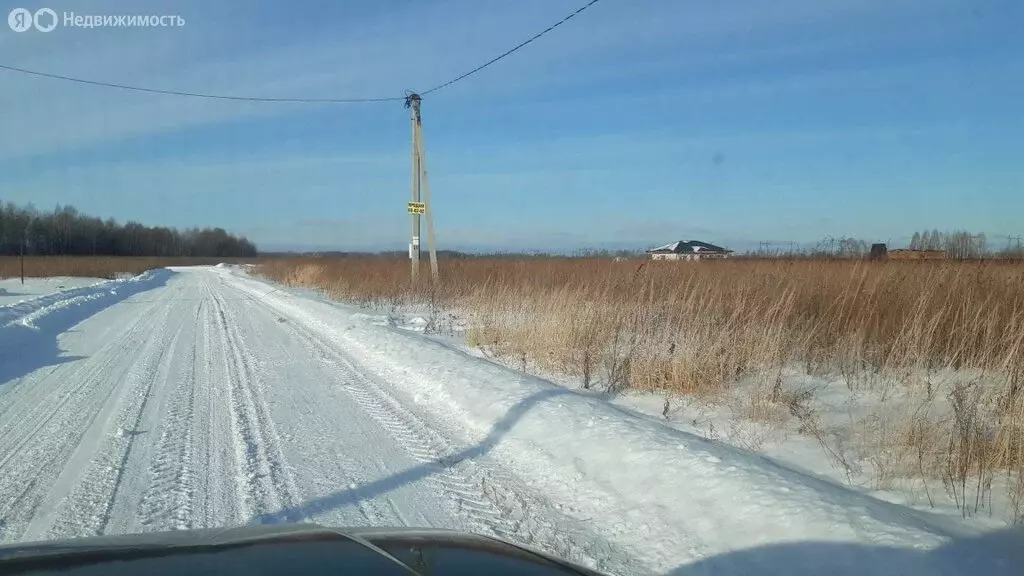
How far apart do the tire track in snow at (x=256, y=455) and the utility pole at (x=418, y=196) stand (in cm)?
1234

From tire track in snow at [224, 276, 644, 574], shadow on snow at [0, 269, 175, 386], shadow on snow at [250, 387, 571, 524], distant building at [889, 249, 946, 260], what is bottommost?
tire track in snow at [224, 276, 644, 574]

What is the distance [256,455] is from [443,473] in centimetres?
163

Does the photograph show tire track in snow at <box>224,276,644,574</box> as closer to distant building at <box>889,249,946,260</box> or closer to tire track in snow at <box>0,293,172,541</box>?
tire track in snow at <box>0,293,172,541</box>

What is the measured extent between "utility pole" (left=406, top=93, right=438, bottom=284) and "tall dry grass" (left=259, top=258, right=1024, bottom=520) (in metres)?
8.86

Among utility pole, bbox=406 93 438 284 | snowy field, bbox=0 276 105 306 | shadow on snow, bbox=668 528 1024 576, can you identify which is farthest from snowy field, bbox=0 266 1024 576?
snowy field, bbox=0 276 105 306

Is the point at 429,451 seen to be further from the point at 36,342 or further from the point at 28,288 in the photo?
the point at 28,288

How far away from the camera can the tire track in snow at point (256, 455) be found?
4648 mm

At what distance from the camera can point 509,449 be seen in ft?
20.3

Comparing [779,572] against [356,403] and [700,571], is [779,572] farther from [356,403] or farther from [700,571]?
[356,403]

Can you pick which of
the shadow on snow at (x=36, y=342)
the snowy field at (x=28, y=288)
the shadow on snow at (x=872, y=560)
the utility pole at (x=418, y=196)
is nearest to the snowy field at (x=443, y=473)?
the shadow on snow at (x=872, y=560)

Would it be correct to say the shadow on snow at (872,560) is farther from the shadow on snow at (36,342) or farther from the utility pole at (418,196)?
the utility pole at (418,196)

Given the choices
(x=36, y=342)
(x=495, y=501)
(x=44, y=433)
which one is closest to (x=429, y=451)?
(x=495, y=501)

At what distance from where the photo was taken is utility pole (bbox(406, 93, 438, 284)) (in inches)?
856

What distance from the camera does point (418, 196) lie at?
22.8 meters
